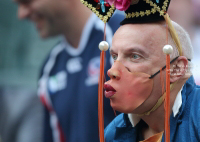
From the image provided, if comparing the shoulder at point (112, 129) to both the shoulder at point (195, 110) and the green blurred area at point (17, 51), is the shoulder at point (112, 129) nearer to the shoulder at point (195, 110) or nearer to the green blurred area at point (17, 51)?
the shoulder at point (195, 110)

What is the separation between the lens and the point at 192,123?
135 centimetres

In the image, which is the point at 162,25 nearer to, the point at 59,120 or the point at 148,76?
the point at 148,76

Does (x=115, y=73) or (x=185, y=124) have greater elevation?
(x=115, y=73)

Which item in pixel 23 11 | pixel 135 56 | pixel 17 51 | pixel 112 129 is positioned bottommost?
pixel 112 129

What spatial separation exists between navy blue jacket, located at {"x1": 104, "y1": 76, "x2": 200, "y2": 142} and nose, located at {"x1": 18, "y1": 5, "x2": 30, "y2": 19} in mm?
1264

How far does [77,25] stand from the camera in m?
2.35

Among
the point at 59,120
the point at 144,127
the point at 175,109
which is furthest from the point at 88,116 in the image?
the point at 175,109

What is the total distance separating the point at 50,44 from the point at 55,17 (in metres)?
0.23

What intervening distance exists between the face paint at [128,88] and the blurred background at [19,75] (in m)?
1.25

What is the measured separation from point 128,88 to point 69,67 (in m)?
1.08

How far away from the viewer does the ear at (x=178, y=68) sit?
55.3 inches

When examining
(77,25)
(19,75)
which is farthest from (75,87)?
(19,75)

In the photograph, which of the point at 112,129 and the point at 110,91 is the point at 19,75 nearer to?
the point at 112,129

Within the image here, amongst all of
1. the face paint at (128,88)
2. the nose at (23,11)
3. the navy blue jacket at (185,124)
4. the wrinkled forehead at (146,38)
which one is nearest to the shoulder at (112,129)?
the navy blue jacket at (185,124)
